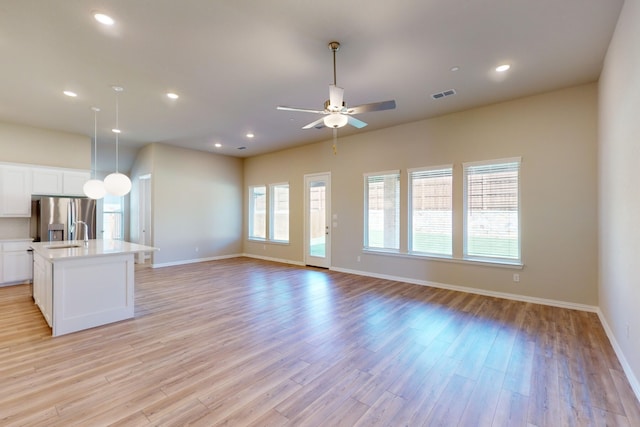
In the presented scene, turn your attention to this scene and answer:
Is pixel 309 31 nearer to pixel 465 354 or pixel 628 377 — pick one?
pixel 465 354

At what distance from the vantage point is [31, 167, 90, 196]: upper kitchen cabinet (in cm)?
581

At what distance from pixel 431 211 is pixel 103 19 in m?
5.36

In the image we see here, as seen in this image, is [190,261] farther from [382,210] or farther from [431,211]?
[431,211]

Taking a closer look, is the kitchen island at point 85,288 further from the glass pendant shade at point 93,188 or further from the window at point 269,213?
the window at point 269,213

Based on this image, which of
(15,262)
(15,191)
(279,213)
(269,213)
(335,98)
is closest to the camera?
(335,98)

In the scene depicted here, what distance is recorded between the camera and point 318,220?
7.38 m

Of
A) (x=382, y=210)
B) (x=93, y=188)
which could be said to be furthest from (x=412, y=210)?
(x=93, y=188)

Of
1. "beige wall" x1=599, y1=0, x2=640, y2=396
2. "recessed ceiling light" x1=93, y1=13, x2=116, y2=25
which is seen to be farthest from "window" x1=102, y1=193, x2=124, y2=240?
"beige wall" x1=599, y1=0, x2=640, y2=396

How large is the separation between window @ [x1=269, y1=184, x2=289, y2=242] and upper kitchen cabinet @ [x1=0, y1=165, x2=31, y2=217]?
5251mm

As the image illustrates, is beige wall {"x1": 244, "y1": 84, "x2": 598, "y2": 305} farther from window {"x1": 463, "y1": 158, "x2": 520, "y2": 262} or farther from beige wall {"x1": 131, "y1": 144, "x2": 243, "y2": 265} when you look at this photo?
beige wall {"x1": 131, "y1": 144, "x2": 243, "y2": 265}

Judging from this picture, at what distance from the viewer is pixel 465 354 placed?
2.83 meters

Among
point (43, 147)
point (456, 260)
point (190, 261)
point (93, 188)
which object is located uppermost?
point (43, 147)

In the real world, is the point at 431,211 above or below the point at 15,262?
above

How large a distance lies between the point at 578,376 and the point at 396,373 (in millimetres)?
1562
